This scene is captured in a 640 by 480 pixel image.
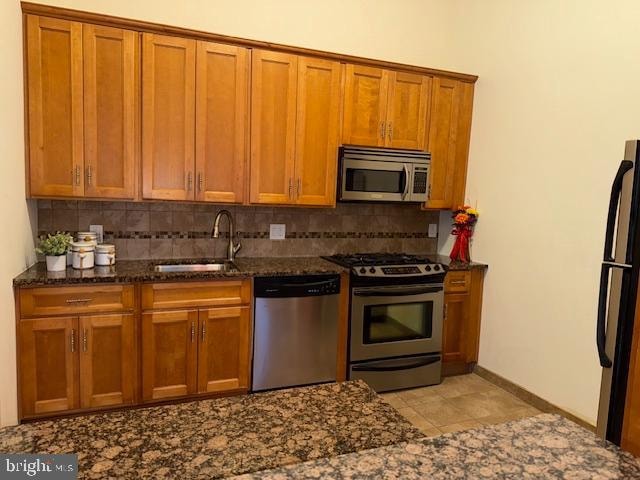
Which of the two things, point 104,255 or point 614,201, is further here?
point 104,255

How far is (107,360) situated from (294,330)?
115cm

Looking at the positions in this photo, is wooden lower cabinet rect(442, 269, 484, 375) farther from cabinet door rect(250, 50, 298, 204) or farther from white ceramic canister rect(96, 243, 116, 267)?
white ceramic canister rect(96, 243, 116, 267)

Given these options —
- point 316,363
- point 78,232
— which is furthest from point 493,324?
point 78,232

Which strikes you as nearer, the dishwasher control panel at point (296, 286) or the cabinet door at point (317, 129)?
the dishwasher control panel at point (296, 286)

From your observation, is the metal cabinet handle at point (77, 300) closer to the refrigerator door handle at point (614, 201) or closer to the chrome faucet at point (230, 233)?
the chrome faucet at point (230, 233)

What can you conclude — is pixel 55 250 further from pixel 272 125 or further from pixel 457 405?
pixel 457 405

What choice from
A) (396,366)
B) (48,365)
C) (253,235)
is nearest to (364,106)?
(253,235)

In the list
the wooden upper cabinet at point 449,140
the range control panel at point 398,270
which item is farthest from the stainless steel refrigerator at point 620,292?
the wooden upper cabinet at point 449,140

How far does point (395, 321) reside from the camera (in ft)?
11.2

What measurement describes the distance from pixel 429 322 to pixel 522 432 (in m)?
2.60

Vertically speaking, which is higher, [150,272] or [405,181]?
[405,181]

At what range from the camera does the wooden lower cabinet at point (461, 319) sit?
362 cm

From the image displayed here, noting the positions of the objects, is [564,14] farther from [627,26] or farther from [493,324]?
[493,324]

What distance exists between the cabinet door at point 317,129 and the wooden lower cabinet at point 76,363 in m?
1.51
